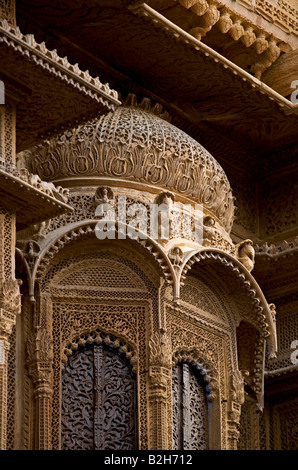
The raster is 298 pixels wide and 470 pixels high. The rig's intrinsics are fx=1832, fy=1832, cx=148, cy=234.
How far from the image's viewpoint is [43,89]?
42.1ft

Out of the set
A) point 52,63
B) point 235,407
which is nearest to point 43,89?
point 52,63

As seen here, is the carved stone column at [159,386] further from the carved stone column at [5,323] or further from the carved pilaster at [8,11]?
the carved pilaster at [8,11]

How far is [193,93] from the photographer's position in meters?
15.4

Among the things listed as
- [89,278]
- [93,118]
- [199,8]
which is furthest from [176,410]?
[199,8]

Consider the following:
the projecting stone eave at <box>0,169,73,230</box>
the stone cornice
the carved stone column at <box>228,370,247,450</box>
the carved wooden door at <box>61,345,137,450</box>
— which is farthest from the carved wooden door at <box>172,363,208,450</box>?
the stone cornice

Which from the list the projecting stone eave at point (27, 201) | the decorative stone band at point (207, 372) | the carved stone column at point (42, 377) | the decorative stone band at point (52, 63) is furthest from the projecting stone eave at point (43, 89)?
the decorative stone band at point (207, 372)

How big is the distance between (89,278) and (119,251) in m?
0.31

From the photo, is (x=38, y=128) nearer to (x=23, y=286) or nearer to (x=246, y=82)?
(x=23, y=286)

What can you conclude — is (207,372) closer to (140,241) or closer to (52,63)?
(140,241)

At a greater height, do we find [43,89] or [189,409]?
[43,89]

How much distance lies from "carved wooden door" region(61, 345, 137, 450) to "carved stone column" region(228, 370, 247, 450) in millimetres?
1041

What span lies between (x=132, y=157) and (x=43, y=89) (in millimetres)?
1522

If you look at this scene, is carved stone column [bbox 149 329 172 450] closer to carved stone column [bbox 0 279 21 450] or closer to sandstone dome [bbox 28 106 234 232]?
sandstone dome [bbox 28 106 234 232]

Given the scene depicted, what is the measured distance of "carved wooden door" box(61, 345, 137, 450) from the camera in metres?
13.3
